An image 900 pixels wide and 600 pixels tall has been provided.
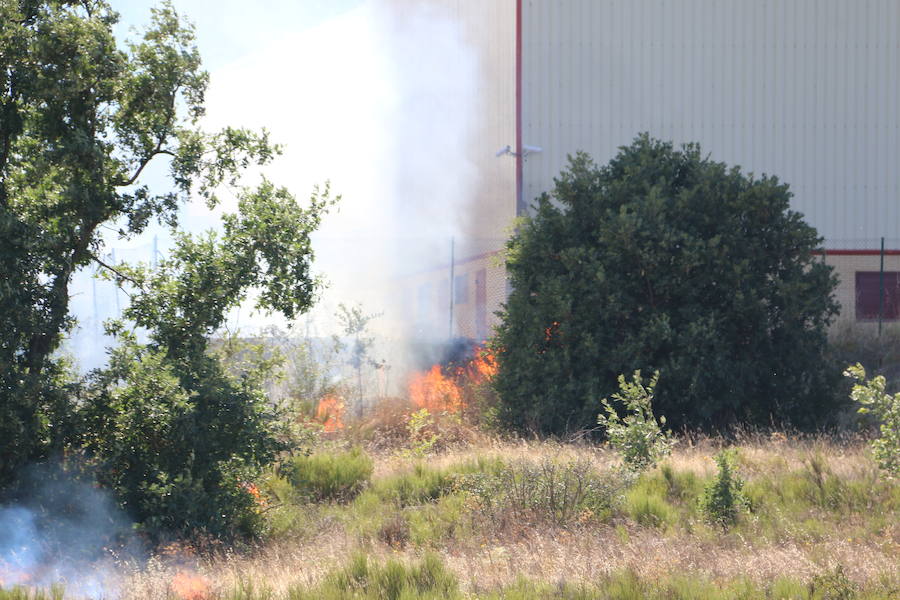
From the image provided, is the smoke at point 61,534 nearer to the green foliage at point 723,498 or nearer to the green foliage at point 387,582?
the green foliage at point 387,582

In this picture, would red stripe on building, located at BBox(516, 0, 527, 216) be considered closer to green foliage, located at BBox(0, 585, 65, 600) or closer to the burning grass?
the burning grass

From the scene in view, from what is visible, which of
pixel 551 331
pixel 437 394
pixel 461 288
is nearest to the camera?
pixel 551 331

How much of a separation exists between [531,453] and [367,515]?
8.31 ft

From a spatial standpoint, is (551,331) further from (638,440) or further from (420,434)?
(638,440)

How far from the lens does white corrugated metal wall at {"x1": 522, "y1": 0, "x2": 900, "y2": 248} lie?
21.4m

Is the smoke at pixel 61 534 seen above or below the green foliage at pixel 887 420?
below

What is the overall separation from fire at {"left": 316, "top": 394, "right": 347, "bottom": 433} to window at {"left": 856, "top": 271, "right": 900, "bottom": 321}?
13028 millimetres

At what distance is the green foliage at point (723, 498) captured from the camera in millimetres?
8789

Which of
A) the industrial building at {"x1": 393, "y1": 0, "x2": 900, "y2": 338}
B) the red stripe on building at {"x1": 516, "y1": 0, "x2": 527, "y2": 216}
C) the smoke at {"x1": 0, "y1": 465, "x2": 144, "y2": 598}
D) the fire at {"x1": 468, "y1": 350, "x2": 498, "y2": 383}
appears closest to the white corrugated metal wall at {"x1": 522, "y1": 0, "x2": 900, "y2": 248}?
the industrial building at {"x1": 393, "y1": 0, "x2": 900, "y2": 338}

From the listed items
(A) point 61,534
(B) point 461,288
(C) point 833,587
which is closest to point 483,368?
(A) point 61,534

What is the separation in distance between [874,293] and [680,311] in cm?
1114

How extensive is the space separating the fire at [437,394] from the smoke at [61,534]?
7.53 metres

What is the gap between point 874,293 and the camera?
22.4 metres

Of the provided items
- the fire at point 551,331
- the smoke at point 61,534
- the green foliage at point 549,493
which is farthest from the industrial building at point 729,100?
the smoke at point 61,534
